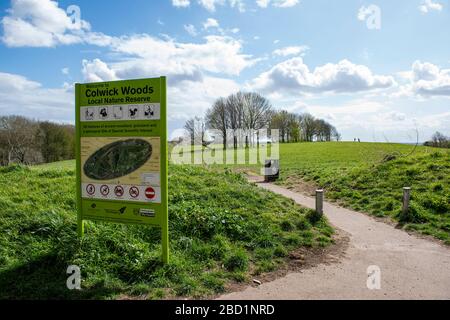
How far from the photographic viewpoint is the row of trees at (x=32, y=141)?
38312 mm

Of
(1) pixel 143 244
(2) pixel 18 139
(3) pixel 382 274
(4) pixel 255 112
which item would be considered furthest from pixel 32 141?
(3) pixel 382 274

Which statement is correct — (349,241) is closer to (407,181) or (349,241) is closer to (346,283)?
(346,283)

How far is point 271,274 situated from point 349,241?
305cm

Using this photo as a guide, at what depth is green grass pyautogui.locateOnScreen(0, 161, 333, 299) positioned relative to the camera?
17.7 ft

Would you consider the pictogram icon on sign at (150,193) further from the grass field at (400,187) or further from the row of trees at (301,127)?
the row of trees at (301,127)

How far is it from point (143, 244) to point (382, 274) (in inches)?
177

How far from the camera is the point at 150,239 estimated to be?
699 cm

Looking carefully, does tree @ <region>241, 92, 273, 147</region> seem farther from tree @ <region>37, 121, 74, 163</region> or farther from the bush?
the bush

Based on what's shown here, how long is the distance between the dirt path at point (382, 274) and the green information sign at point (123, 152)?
7.11ft

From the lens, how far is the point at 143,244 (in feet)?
21.5

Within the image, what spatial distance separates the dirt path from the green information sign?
2167 mm

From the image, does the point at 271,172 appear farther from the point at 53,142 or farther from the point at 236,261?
the point at 53,142

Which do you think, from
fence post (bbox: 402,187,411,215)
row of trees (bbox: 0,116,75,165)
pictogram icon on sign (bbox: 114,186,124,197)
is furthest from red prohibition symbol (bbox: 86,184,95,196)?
row of trees (bbox: 0,116,75,165)
